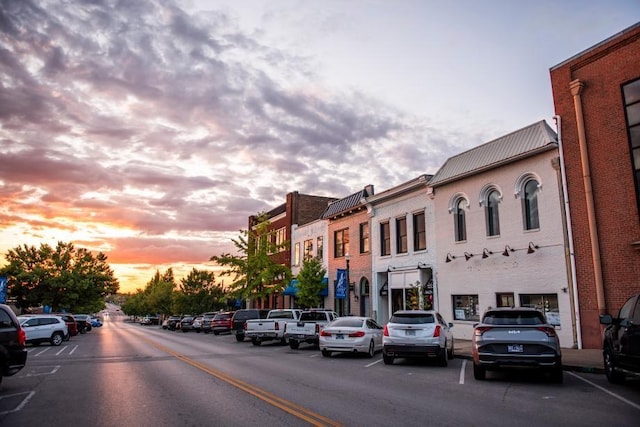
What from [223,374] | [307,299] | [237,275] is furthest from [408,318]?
[237,275]

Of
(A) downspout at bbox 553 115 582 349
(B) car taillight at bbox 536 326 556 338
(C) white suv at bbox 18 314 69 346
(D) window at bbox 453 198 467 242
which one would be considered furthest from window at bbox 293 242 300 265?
(B) car taillight at bbox 536 326 556 338

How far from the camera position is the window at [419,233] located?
27.6m

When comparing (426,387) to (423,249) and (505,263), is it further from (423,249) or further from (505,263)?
(423,249)

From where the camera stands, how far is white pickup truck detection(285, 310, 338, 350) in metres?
21.6

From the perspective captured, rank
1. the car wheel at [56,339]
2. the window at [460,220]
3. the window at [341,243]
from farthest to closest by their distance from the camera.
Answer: the window at [341,243] < the car wheel at [56,339] < the window at [460,220]

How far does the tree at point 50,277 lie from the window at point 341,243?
113 feet

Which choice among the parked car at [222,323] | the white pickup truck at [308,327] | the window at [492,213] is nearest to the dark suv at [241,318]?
the white pickup truck at [308,327]

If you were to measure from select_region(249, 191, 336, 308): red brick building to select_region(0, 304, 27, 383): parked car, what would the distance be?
107 feet

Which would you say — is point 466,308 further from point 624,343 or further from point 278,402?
point 278,402

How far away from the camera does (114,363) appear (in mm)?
16047

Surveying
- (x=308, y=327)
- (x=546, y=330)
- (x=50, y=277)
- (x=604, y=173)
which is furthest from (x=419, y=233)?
(x=50, y=277)

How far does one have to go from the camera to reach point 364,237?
33.4 meters

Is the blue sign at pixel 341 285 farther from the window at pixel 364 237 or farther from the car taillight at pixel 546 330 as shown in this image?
the car taillight at pixel 546 330

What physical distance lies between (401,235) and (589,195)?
1241 cm
